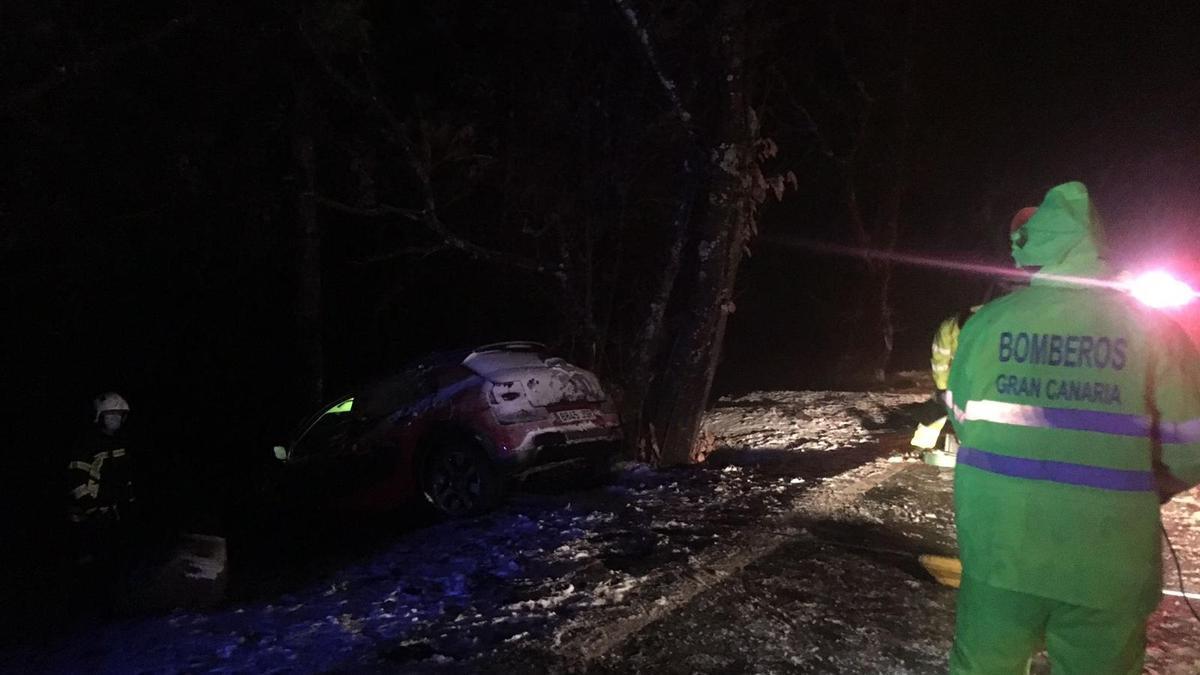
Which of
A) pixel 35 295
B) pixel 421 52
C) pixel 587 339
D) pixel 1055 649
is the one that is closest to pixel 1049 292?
pixel 1055 649

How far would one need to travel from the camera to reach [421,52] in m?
13.1

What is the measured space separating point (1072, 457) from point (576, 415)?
5765mm

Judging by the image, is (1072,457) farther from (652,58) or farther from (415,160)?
(415,160)

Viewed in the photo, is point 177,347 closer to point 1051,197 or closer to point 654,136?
point 654,136

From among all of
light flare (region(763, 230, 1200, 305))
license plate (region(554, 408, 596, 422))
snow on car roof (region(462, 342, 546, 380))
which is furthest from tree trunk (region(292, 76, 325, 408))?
light flare (region(763, 230, 1200, 305))

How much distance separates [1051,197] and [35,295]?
→ 13035mm

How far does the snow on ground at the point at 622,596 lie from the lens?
4.30 m

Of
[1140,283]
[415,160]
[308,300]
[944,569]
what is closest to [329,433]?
[415,160]

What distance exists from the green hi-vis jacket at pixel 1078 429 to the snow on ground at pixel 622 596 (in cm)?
176

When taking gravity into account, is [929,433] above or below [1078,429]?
below

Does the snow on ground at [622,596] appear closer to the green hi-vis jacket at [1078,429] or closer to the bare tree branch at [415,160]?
the green hi-vis jacket at [1078,429]

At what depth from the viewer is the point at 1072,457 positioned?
2510 mm

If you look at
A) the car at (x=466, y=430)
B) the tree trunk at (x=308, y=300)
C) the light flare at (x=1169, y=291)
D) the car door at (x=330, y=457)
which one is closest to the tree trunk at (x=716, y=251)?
the car at (x=466, y=430)

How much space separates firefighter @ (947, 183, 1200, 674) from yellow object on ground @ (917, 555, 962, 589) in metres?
2.48
